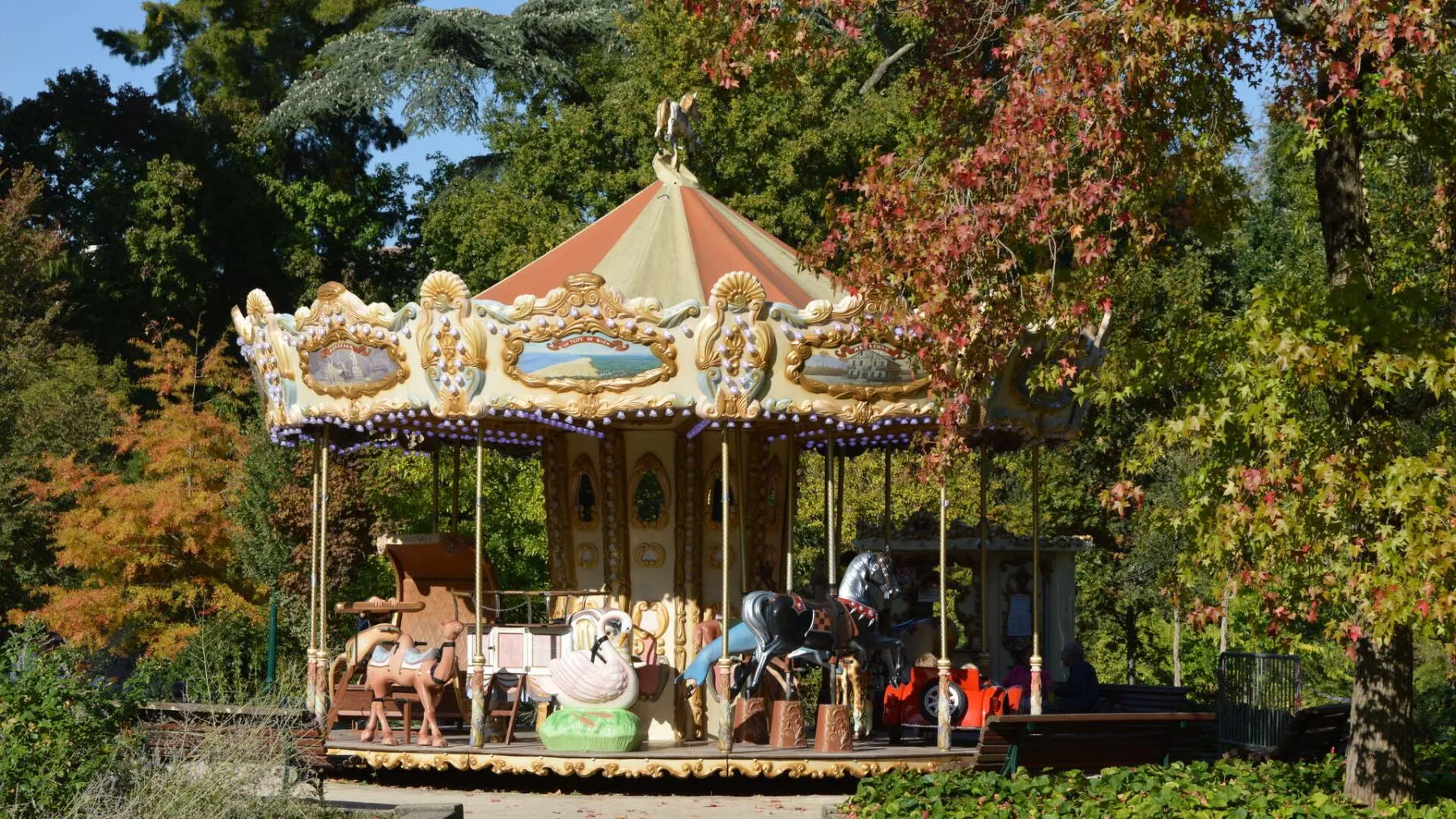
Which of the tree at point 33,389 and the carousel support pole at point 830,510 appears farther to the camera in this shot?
the tree at point 33,389

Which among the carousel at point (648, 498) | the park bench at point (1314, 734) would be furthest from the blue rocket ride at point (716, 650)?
the park bench at point (1314, 734)

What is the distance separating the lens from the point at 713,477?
16.4 meters

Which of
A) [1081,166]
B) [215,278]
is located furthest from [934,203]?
[215,278]

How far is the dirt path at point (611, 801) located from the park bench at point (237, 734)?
1439 millimetres

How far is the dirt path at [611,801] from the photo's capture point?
12.9 meters

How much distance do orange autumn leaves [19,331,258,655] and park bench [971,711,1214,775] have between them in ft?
52.2

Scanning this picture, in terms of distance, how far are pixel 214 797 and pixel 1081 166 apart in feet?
22.5

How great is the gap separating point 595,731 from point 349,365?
150 inches

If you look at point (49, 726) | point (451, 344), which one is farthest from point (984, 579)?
point (49, 726)

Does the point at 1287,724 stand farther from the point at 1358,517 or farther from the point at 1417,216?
the point at 1358,517

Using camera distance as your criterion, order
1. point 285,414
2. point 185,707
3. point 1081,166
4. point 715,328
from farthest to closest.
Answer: point 285,414 → point 715,328 → point 1081,166 → point 185,707

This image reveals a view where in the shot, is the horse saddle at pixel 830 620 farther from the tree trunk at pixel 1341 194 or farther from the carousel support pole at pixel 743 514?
the tree trunk at pixel 1341 194

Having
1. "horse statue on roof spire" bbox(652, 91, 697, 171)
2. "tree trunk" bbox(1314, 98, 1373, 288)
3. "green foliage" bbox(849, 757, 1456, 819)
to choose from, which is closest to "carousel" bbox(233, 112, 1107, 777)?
"horse statue on roof spire" bbox(652, 91, 697, 171)

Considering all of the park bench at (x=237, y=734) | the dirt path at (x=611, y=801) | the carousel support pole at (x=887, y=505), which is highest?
the carousel support pole at (x=887, y=505)
